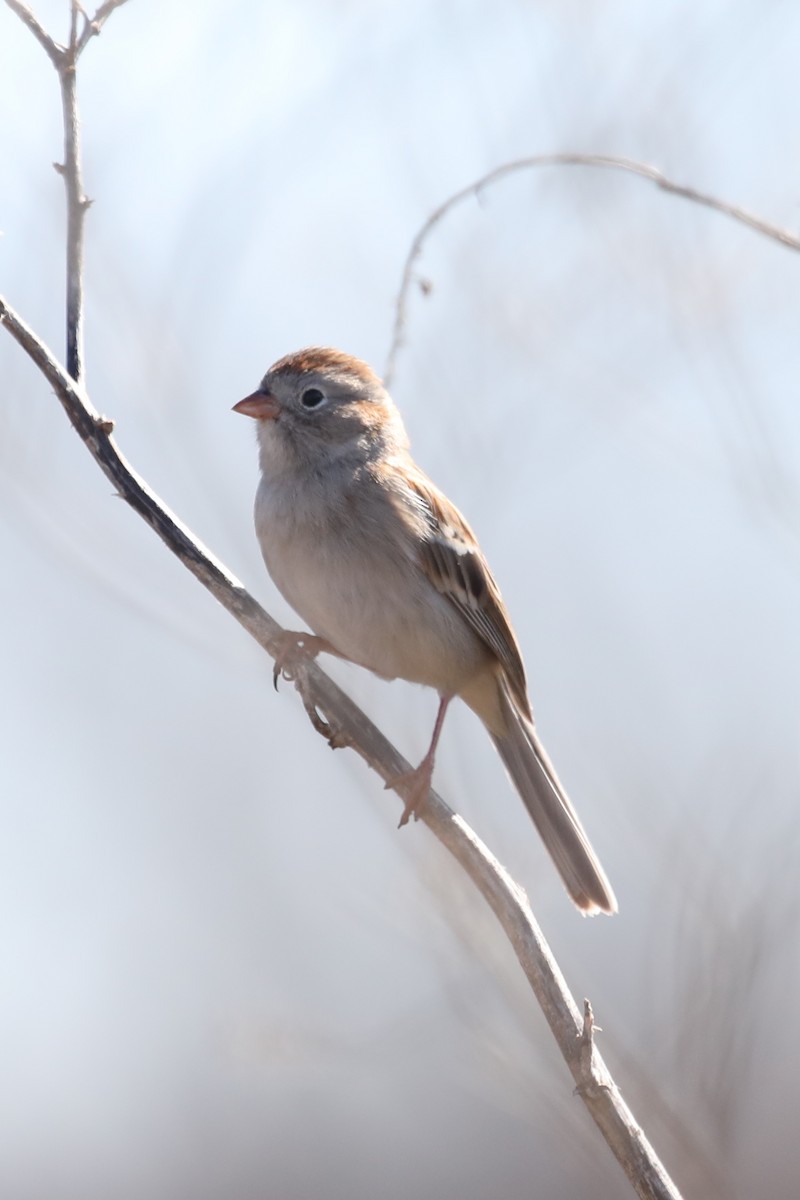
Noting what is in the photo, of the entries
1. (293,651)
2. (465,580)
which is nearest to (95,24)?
(293,651)

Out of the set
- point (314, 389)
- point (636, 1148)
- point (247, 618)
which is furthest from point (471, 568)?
point (636, 1148)

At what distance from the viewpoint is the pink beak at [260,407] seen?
3.77 m

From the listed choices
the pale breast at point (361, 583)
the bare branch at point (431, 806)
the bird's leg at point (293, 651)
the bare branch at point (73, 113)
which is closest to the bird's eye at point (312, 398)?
the pale breast at point (361, 583)

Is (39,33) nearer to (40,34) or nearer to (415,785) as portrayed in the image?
(40,34)

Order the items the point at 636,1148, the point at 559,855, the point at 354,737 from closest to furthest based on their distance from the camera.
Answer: the point at 636,1148
the point at 354,737
the point at 559,855

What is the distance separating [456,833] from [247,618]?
570 millimetres

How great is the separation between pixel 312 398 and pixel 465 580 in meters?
0.68

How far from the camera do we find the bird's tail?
3.33 meters

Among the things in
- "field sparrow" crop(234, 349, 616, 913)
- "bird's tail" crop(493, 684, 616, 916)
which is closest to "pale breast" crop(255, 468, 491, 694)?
"field sparrow" crop(234, 349, 616, 913)

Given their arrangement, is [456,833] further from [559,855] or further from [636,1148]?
[559,855]

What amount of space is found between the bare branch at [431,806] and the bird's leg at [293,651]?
0.07 ft

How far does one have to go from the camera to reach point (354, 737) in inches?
98.6

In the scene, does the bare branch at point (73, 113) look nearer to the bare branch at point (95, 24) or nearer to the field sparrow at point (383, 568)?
the bare branch at point (95, 24)

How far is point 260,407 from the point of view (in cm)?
378
